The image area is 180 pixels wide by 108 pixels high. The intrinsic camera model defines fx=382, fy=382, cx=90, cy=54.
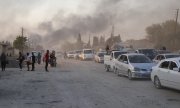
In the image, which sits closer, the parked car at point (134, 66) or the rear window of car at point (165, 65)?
the rear window of car at point (165, 65)

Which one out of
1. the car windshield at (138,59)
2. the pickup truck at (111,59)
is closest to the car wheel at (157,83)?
the car windshield at (138,59)

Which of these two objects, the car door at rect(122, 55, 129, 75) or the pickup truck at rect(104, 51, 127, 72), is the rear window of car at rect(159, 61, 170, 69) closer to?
the car door at rect(122, 55, 129, 75)

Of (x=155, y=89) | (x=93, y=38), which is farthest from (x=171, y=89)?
(x=93, y=38)

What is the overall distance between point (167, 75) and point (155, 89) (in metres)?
1.11

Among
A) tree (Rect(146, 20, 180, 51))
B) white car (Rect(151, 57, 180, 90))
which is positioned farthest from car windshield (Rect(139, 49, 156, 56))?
tree (Rect(146, 20, 180, 51))

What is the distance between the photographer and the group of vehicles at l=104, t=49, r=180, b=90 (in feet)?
47.8

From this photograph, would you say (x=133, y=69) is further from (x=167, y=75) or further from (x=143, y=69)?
(x=167, y=75)

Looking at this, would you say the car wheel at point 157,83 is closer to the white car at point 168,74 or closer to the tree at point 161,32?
the white car at point 168,74

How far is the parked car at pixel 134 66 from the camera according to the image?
2091 centimetres

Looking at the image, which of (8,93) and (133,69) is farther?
(133,69)

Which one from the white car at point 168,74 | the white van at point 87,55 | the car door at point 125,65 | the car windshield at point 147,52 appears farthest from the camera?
the white van at point 87,55

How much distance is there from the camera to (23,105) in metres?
11.6

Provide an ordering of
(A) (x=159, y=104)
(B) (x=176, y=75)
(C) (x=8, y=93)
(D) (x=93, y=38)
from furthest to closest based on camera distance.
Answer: (D) (x=93, y=38), (C) (x=8, y=93), (B) (x=176, y=75), (A) (x=159, y=104)

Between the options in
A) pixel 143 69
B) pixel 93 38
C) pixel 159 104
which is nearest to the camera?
pixel 159 104
